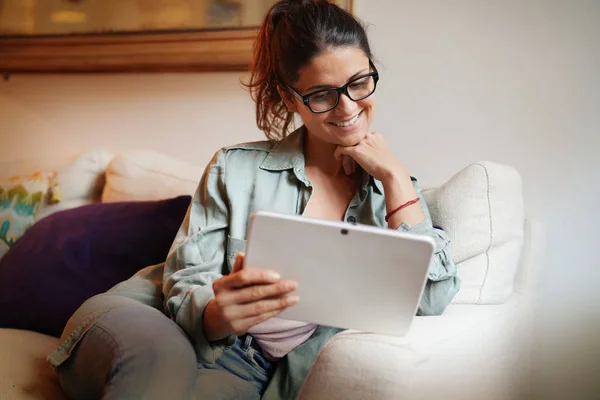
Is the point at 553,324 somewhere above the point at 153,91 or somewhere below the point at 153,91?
below

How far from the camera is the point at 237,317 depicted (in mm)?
879

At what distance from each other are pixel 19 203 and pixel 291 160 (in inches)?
37.8

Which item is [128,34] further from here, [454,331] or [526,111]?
[454,331]

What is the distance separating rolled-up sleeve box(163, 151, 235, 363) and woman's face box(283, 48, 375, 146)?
8.4 inches

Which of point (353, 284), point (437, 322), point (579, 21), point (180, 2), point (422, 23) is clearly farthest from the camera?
point (180, 2)

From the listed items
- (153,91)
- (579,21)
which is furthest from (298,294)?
(153,91)

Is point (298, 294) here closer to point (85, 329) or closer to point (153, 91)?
point (85, 329)

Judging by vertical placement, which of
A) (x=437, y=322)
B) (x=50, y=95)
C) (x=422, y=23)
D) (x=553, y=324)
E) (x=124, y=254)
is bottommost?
(x=553, y=324)

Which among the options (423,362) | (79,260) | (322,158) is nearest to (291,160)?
(322,158)

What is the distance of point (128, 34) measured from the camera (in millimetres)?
1914

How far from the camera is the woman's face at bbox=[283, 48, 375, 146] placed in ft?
3.59

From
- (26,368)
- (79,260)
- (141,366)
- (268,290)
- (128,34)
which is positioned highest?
(128,34)

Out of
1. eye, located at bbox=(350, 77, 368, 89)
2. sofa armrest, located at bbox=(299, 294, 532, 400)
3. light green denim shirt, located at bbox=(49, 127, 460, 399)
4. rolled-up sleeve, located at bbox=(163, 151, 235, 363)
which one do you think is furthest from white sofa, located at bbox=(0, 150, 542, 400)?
eye, located at bbox=(350, 77, 368, 89)

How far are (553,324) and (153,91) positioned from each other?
1368 millimetres
